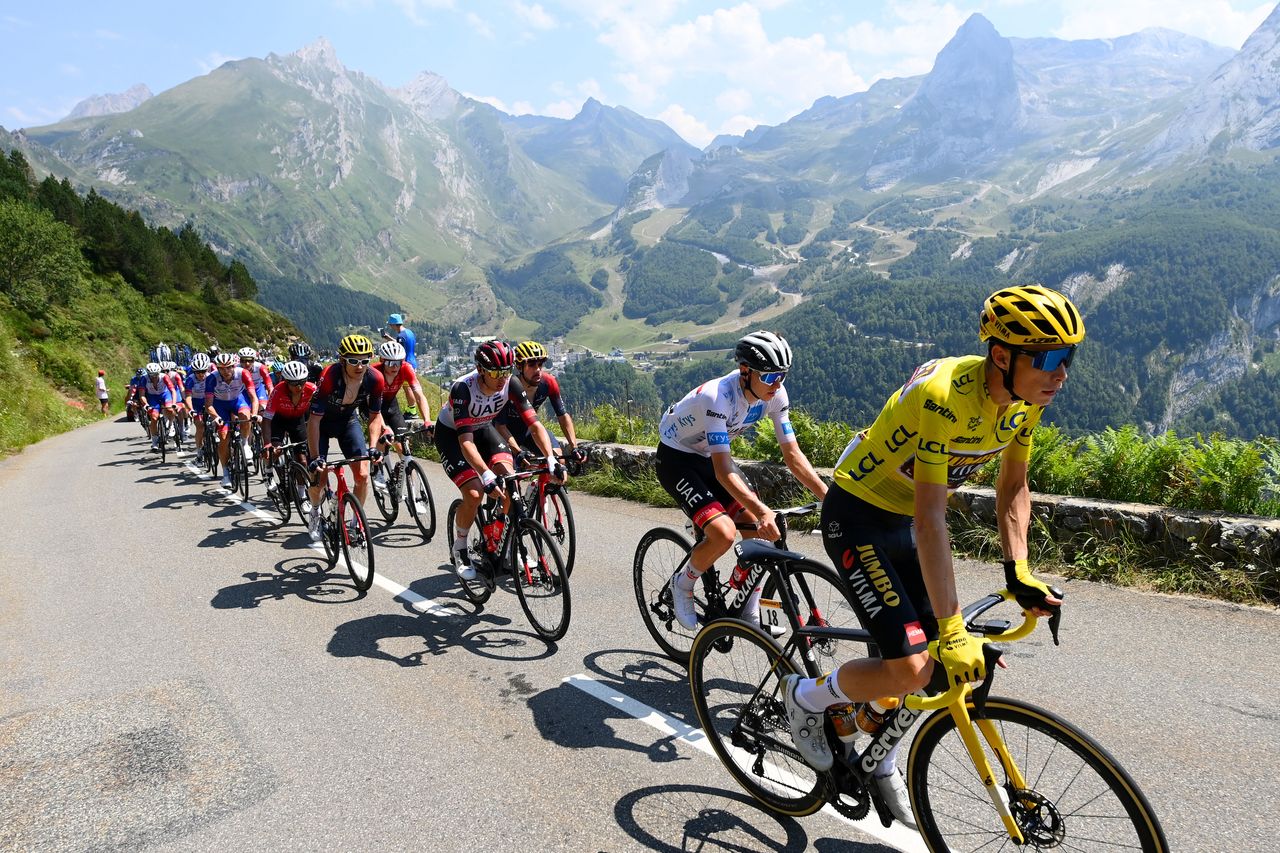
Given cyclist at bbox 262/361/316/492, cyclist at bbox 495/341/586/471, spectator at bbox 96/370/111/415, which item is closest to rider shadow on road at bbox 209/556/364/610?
cyclist at bbox 262/361/316/492

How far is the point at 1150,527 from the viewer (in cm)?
641

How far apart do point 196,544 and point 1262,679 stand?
11.2 metres

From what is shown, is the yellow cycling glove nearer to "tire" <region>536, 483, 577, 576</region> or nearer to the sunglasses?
the sunglasses

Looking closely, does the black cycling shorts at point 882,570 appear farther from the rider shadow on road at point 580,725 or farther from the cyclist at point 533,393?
the cyclist at point 533,393

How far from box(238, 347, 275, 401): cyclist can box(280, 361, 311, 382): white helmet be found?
6979mm

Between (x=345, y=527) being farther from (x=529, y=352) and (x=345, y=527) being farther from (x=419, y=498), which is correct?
(x=529, y=352)

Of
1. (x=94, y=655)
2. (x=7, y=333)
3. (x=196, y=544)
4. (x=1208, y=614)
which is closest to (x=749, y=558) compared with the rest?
(x=1208, y=614)

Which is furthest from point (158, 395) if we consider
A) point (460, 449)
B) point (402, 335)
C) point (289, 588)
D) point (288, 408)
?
point (460, 449)

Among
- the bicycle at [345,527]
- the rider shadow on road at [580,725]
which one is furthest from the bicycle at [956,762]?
the bicycle at [345,527]

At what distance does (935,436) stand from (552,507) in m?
5.30

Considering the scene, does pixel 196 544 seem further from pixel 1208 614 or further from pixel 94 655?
pixel 1208 614

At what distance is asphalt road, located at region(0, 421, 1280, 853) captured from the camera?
360cm

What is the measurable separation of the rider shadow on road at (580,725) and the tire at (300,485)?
5.14 metres

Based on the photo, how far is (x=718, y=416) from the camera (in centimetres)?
493
